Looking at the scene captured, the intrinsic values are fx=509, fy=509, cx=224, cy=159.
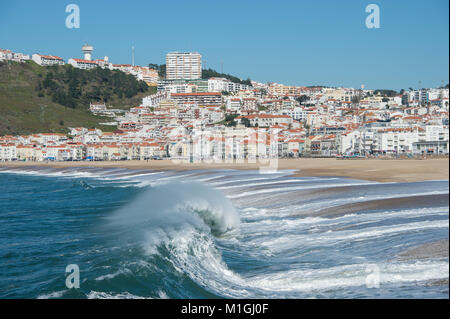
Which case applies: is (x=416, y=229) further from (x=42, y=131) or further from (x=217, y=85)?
(x=217, y=85)

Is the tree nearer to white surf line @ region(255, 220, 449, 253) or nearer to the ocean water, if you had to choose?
the ocean water

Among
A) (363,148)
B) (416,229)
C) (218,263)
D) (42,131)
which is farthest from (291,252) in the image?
(42,131)

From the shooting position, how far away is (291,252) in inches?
431

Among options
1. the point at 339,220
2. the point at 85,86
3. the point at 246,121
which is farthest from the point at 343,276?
the point at 85,86

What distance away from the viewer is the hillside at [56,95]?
403 ft

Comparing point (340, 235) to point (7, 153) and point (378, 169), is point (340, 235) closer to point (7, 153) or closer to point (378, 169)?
point (378, 169)

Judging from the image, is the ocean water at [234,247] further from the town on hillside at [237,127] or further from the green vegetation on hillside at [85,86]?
the green vegetation on hillside at [85,86]

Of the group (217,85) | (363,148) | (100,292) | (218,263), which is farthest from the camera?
(217,85)

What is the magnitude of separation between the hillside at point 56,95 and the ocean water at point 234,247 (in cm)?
10865

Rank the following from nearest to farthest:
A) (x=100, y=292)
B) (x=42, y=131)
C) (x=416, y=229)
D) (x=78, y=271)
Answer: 1. (x=100, y=292)
2. (x=78, y=271)
3. (x=416, y=229)
4. (x=42, y=131)

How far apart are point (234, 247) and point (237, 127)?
9658 cm

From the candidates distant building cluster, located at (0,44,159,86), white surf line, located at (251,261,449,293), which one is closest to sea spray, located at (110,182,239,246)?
white surf line, located at (251,261,449,293)
